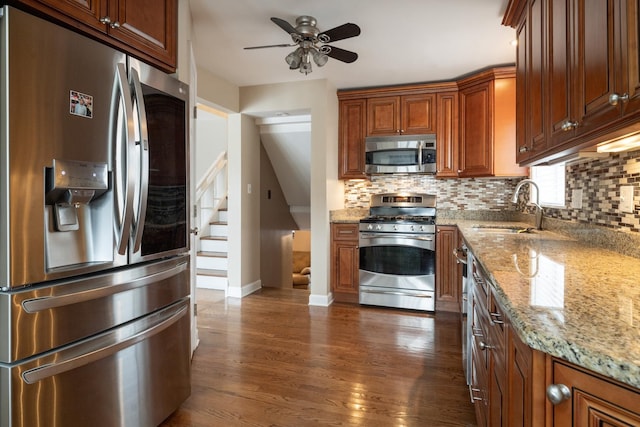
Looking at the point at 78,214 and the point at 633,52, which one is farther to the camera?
the point at 78,214

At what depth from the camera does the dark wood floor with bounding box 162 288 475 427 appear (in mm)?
1994

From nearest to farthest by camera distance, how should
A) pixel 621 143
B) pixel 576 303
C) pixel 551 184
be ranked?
pixel 576 303 → pixel 621 143 → pixel 551 184

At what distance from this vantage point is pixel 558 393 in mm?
731

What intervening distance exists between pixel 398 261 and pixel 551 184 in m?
1.56

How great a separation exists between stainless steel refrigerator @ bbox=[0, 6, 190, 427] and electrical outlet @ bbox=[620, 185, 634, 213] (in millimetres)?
2137

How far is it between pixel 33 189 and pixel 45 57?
17.8 inches

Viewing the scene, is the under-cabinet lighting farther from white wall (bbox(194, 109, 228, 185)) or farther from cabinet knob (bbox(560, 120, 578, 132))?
white wall (bbox(194, 109, 228, 185))

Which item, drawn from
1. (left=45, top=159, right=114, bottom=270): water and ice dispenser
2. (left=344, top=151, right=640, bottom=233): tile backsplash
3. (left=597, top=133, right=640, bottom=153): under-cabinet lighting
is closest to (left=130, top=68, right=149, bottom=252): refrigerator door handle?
(left=45, top=159, right=114, bottom=270): water and ice dispenser

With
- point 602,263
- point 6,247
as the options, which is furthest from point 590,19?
point 6,247

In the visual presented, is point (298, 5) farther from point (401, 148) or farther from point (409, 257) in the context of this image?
point (409, 257)

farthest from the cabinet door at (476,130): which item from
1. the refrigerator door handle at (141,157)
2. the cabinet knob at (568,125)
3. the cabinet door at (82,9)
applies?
the cabinet door at (82,9)

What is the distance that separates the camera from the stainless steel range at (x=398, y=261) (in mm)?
3838

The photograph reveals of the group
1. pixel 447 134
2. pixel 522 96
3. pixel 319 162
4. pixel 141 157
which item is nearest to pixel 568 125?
pixel 522 96

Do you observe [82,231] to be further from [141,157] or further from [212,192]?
[212,192]
